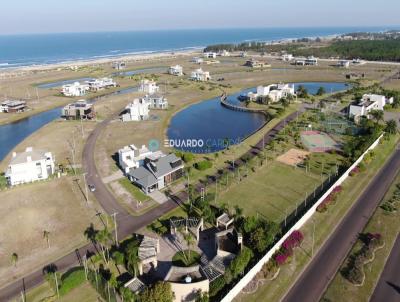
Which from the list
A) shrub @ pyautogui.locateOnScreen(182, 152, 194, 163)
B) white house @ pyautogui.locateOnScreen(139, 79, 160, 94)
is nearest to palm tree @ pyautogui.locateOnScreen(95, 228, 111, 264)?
shrub @ pyautogui.locateOnScreen(182, 152, 194, 163)

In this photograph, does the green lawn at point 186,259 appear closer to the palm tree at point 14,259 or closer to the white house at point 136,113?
the palm tree at point 14,259

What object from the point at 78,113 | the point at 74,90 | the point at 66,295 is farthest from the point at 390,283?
the point at 74,90

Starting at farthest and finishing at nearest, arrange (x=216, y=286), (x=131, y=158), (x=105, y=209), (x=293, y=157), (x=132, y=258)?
(x=293, y=157)
(x=131, y=158)
(x=105, y=209)
(x=132, y=258)
(x=216, y=286)

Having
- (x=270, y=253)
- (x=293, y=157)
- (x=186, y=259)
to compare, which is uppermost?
(x=293, y=157)

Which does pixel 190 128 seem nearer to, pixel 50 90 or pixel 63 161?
pixel 63 161

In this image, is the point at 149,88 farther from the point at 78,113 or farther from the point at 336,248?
the point at 336,248

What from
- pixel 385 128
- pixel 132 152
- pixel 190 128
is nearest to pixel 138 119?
pixel 190 128
